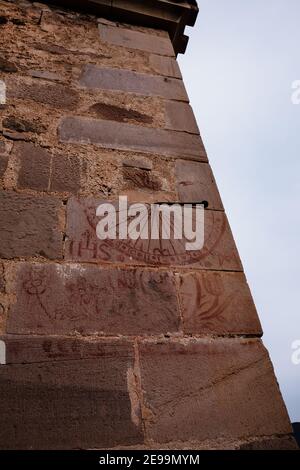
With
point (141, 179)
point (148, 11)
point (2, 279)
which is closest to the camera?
point (2, 279)

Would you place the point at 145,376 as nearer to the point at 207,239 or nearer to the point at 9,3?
the point at 207,239

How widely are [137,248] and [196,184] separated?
0.48 metres

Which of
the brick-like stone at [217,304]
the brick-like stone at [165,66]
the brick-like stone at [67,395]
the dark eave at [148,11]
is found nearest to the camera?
the brick-like stone at [67,395]

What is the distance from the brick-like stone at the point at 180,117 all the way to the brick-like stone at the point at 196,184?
25cm

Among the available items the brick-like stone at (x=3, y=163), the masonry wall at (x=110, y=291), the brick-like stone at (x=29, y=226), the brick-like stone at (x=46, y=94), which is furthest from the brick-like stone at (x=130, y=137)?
the brick-like stone at (x=29, y=226)

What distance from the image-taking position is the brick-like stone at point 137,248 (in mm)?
1394

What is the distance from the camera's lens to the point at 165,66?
2215 millimetres

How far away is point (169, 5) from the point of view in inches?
99.5

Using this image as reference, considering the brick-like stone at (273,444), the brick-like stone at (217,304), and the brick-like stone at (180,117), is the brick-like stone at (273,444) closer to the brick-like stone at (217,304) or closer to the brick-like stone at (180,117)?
the brick-like stone at (217,304)

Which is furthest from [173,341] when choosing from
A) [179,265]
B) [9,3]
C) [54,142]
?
[9,3]

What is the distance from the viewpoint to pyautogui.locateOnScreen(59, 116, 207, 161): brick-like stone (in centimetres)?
171

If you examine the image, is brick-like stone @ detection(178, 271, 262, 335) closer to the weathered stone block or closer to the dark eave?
the weathered stone block

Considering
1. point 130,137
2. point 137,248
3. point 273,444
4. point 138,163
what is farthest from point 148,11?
point 273,444

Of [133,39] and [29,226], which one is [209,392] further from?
[133,39]
